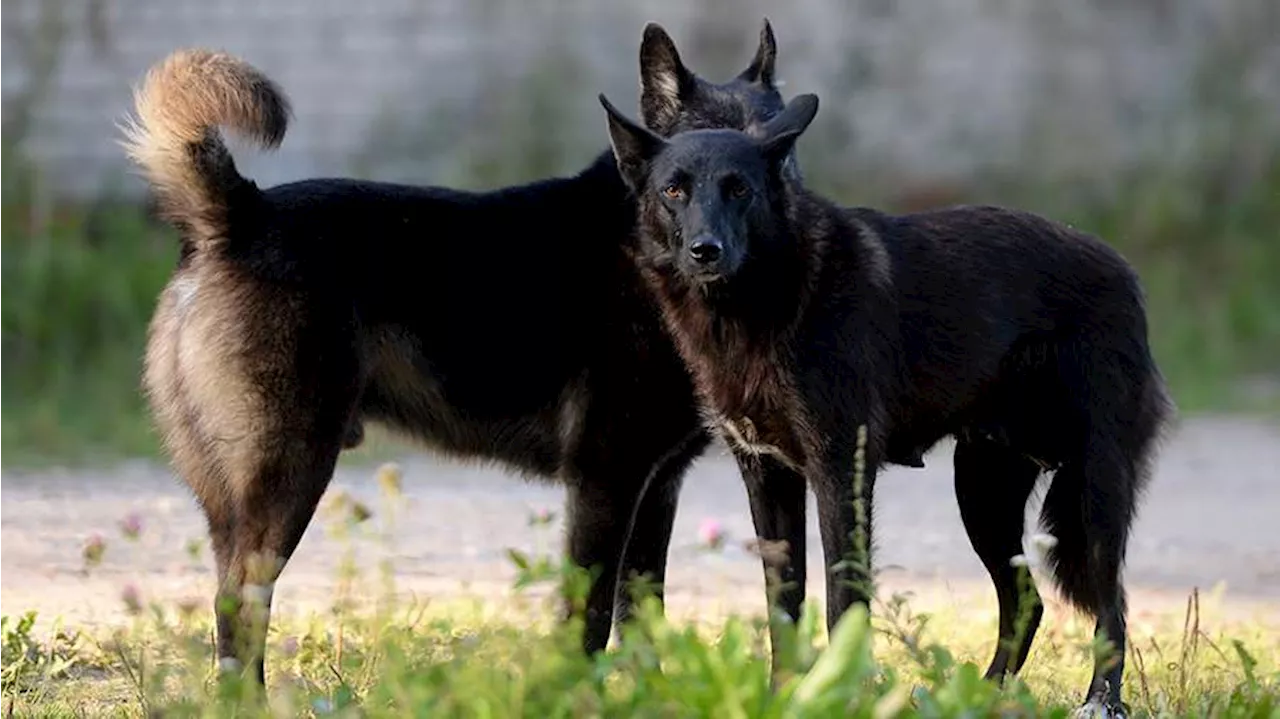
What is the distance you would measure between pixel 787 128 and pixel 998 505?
1067 millimetres

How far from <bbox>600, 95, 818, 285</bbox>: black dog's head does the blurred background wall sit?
255 inches

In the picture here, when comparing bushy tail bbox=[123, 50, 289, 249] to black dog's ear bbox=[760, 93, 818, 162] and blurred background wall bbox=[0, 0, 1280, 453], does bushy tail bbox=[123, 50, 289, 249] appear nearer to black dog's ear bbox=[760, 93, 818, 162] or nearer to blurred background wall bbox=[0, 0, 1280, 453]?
black dog's ear bbox=[760, 93, 818, 162]

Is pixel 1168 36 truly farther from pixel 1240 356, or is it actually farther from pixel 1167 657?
pixel 1167 657

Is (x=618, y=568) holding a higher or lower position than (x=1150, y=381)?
lower

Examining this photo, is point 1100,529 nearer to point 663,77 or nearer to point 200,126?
point 663,77

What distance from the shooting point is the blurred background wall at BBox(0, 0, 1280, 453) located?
471 inches

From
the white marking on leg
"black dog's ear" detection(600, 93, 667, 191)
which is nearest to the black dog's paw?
"black dog's ear" detection(600, 93, 667, 191)

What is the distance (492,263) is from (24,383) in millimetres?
5464

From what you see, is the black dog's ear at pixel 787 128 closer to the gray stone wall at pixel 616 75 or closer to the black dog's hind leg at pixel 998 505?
the black dog's hind leg at pixel 998 505

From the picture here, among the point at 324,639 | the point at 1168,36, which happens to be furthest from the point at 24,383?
the point at 1168,36

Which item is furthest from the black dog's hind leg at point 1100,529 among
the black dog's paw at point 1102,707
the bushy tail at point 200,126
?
the bushy tail at point 200,126

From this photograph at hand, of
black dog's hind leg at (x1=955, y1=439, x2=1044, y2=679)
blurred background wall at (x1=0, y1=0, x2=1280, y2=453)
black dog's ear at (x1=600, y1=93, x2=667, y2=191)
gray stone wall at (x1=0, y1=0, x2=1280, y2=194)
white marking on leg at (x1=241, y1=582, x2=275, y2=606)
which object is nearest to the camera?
white marking on leg at (x1=241, y1=582, x2=275, y2=606)

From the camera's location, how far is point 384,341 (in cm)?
520

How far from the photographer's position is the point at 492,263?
5438 mm
